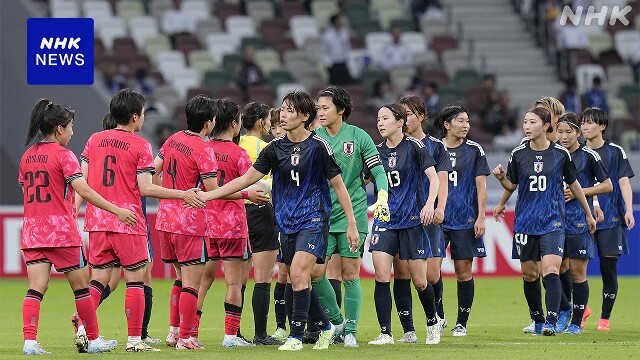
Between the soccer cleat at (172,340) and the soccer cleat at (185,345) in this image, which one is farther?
the soccer cleat at (172,340)

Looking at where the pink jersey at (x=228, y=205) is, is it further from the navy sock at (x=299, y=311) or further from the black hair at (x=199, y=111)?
the navy sock at (x=299, y=311)

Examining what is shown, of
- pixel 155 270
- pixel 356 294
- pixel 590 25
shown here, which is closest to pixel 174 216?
pixel 356 294

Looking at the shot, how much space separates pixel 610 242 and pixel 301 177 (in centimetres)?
452

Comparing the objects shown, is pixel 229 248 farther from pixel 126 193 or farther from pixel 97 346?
pixel 97 346

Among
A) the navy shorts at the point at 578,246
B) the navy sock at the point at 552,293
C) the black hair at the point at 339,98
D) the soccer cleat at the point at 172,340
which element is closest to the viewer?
the black hair at the point at 339,98

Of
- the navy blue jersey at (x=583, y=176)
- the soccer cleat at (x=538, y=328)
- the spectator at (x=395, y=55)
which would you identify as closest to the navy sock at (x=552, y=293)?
the soccer cleat at (x=538, y=328)

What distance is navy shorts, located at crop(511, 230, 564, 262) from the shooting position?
12.4 m

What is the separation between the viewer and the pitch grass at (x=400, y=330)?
1077cm

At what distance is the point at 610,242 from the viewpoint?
45.9ft

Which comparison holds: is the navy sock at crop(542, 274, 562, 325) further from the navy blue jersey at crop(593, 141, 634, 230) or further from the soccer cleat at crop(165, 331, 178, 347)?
the soccer cleat at crop(165, 331, 178, 347)

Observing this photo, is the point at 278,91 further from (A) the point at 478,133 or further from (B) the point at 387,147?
(B) the point at 387,147

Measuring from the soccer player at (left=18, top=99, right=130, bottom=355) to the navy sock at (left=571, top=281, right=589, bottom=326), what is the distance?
200 inches

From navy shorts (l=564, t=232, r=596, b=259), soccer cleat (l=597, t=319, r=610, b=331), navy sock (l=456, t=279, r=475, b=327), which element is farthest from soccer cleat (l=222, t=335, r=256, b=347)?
soccer cleat (l=597, t=319, r=610, b=331)

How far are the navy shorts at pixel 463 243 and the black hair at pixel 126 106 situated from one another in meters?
3.93
